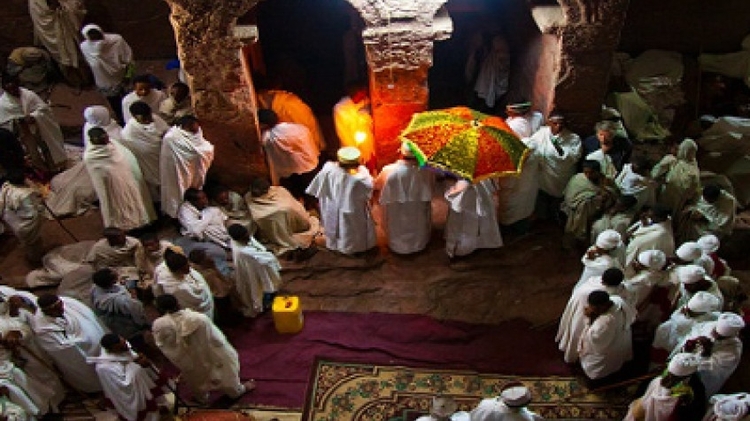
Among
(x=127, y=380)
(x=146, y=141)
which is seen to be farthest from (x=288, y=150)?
(x=127, y=380)

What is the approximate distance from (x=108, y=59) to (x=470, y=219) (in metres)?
5.80

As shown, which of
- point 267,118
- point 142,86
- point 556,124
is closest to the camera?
point 556,124

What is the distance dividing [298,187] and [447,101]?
345 centimetres

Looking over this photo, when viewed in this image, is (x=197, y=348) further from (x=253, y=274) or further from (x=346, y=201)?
(x=346, y=201)

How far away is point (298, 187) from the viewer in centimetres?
973

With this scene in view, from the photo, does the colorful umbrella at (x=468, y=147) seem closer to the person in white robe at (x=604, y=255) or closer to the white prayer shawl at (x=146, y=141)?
the person in white robe at (x=604, y=255)

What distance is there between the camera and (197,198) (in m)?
8.23

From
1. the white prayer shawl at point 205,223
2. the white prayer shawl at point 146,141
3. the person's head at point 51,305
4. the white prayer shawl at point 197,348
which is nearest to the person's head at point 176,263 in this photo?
the white prayer shawl at point 197,348

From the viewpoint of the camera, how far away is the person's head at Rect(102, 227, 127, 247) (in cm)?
762

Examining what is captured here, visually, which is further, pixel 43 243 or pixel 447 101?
pixel 447 101

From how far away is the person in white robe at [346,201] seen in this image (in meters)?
8.01

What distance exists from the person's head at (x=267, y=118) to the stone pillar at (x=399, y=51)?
4.20ft

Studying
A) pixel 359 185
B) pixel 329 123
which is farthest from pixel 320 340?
pixel 329 123

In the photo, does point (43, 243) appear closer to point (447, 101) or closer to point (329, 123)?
point (329, 123)
